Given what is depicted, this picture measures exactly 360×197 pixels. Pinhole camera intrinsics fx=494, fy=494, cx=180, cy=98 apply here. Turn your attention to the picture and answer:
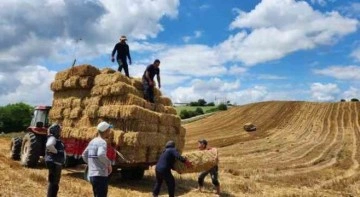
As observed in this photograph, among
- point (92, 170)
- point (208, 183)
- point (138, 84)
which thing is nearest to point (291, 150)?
point (208, 183)

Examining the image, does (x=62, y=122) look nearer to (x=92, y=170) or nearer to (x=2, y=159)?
(x=2, y=159)

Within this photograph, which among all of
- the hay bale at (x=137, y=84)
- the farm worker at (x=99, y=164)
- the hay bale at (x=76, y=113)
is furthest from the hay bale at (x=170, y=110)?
the farm worker at (x=99, y=164)

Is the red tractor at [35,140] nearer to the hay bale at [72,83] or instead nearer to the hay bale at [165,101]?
the hay bale at [72,83]

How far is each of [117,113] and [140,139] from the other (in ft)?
3.89

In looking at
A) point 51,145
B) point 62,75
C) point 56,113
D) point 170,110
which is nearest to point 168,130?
point 170,110

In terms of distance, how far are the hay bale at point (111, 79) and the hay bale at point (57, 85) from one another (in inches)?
79.0

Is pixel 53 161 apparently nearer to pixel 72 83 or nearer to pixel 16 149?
pixel 72 83

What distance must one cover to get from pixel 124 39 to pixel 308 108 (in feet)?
153

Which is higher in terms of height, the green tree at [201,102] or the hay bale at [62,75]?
the green tree at [201,102]

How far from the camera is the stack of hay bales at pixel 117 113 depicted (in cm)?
1517

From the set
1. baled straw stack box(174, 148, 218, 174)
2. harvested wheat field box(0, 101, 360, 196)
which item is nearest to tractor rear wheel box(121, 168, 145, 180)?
harvested wheat field box(0, 101, 360, 196)

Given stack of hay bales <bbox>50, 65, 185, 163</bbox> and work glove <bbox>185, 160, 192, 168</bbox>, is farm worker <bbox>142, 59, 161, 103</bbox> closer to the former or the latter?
stack of hay bales <bbox>50, 65, 185, 163</bbox>

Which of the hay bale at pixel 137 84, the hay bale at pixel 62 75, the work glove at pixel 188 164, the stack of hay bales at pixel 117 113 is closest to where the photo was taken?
the work glove at pixel 188 164

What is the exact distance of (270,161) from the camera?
86.1 ft
